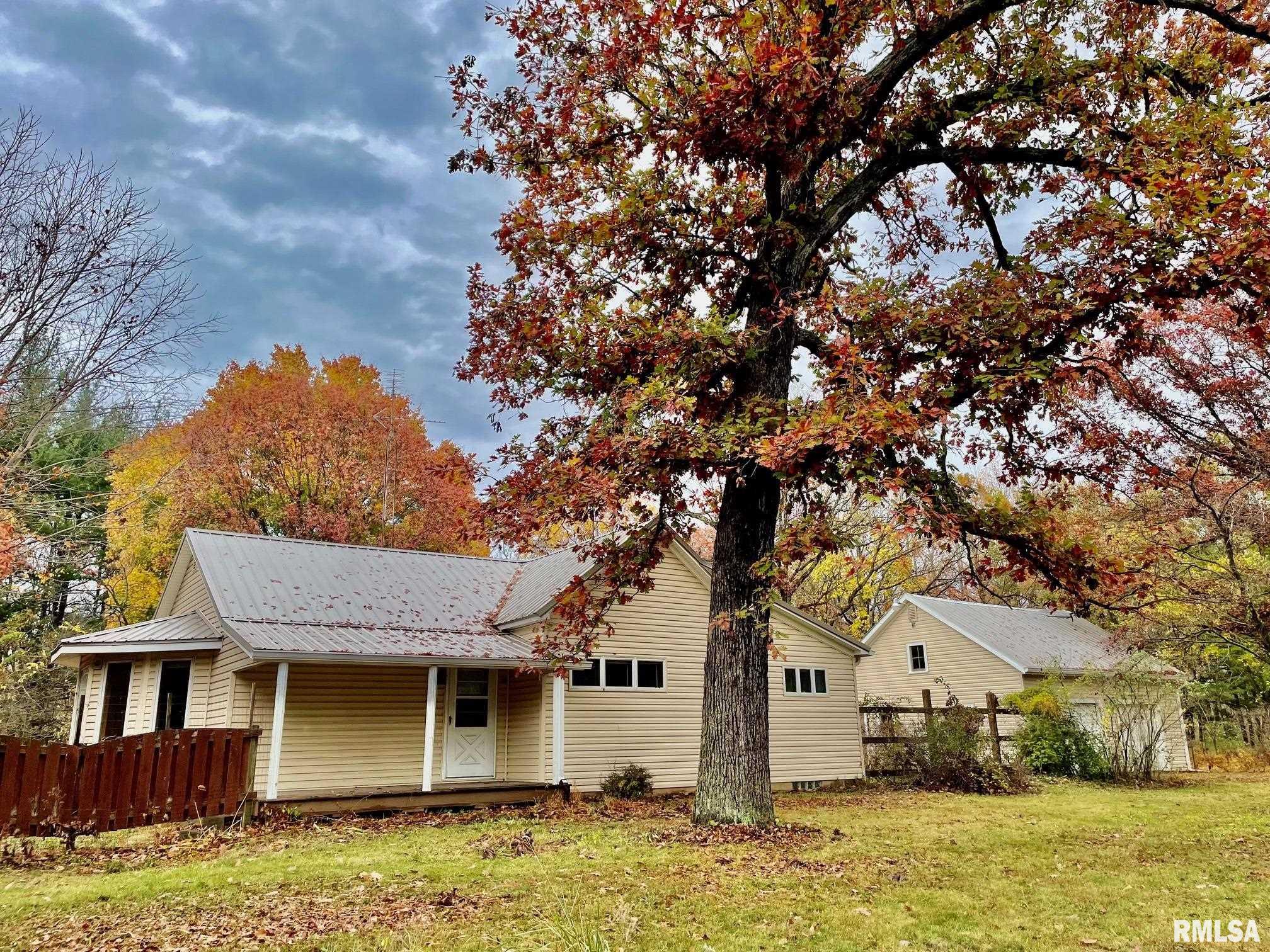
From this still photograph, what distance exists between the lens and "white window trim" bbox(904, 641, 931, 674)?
2517 cm

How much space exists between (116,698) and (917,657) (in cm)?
2159

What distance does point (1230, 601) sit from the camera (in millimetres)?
14898

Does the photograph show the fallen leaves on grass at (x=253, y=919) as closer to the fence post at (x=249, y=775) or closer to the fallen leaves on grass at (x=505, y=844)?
the fallen leaves on grass at (x=505, y=844)

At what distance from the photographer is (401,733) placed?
548 inches

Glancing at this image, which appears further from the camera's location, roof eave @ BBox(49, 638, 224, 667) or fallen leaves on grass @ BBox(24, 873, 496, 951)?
roof eave @ BBox(49, 638, 224, 667)

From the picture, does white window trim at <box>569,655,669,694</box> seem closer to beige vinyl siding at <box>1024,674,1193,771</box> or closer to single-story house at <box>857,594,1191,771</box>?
single-story house at <box>857,594,1191,771</box>

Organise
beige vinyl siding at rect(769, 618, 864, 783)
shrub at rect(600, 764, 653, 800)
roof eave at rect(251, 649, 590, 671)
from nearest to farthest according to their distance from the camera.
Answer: roof eave at rect(251, 649, 590, 671)
shrub at rect(600, 764, 653, 800)
beige vinyl siding at rect(769, 618, 864, 783)

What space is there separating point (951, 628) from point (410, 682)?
1683 centimetres

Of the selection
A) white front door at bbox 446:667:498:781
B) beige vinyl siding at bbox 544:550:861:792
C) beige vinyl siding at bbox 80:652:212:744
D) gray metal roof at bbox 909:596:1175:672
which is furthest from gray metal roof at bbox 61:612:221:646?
gray metal roof at bbox 909:596:1175:672

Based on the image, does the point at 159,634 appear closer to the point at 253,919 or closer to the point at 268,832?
the point at 268,832

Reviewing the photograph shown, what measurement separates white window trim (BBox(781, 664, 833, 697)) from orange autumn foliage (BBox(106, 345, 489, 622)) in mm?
11632

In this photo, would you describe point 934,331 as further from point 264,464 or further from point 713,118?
point 264,464

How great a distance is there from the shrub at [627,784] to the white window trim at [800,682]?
4150 millimetres

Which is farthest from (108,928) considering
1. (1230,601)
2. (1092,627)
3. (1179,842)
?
(1092,627)
